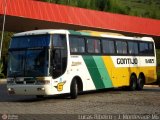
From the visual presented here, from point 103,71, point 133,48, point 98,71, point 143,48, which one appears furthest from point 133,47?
point 98,71

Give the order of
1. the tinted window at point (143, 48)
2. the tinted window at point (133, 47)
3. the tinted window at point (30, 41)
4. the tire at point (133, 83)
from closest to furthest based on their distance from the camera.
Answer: the tinted window at point (30, 41), the tinted window at point (133, 47), the tire at point (133, 83), the tinted window at point (143, 48)

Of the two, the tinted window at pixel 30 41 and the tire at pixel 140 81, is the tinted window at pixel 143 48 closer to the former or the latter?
the tire at pixel 140 81

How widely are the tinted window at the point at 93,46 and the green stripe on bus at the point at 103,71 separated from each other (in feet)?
1.10

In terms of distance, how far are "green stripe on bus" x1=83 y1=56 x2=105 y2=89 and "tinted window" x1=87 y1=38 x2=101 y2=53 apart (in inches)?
16.9

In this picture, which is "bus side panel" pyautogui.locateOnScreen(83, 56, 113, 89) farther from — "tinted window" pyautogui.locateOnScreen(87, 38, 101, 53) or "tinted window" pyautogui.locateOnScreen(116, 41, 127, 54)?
"tinted window" pyautogui.locateOnScreen(116, 41, 127, 54)

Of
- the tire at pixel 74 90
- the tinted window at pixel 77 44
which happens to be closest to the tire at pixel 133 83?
the tinted window at pixel 77 44

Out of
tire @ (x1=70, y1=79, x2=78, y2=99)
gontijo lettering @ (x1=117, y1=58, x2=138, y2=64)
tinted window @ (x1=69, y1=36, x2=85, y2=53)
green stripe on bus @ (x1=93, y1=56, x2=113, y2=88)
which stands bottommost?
tire @ (x1=70, y1=79, x2=78, y2=99)

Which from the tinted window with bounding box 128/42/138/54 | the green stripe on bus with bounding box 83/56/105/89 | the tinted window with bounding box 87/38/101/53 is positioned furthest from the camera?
the tinted window with bounding box 128/42/138/54

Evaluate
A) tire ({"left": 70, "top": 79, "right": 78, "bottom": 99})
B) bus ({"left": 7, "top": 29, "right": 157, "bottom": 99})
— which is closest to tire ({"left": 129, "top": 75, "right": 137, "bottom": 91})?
bus ({"left": 7, "top": 29, "right": 157, "bottom": 99})

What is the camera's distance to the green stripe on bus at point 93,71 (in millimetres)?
21641

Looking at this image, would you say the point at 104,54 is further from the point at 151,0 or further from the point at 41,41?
the point at 151,0

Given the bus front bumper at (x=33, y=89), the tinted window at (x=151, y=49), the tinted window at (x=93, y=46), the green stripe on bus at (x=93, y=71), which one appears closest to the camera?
the bus front bumper at (x=33, y=89)

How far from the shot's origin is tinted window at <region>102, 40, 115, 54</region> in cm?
2328

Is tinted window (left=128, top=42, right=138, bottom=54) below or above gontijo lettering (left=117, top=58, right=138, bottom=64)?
above
